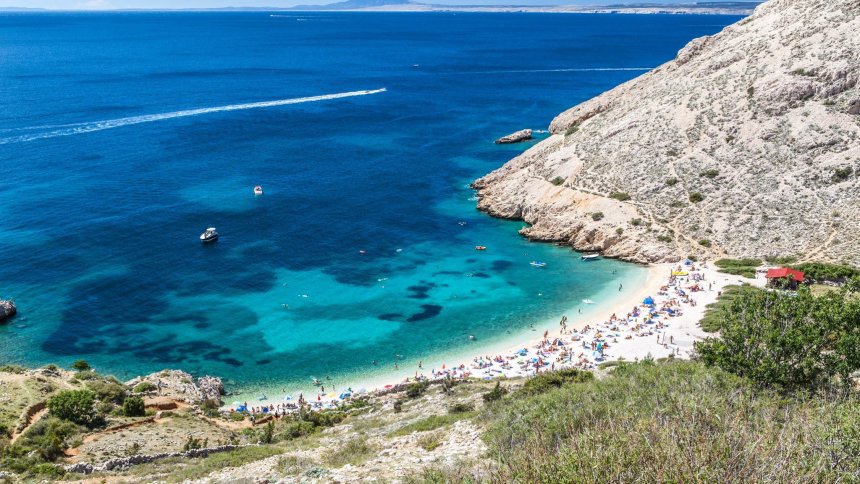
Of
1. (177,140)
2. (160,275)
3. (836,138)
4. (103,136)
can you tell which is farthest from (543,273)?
(103,136)

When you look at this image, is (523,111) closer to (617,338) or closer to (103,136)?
(103,136)

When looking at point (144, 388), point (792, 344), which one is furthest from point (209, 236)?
point (792, 344)

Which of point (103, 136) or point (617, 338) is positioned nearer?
point (617, 338)

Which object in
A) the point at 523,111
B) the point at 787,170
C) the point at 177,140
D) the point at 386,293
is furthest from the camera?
the point at 523,111

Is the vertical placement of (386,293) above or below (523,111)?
below

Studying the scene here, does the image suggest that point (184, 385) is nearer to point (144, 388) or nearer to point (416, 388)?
point (144, 388)

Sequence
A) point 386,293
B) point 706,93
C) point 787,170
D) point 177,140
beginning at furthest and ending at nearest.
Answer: point 177,140 → point 706,93 → point 787,170 → point 386,293
